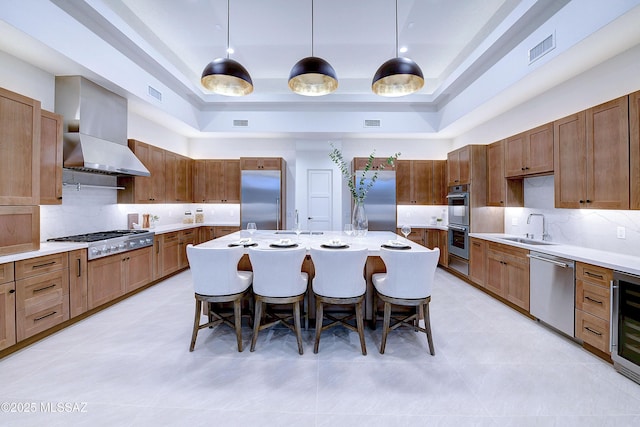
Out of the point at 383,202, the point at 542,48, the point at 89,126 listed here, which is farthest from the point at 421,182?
the point at 89,126

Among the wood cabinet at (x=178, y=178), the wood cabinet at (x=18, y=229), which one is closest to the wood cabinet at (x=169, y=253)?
the wood cabinet at (x=178, y=178)

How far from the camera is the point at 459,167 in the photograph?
4.93 m

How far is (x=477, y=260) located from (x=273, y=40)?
494 centimetres

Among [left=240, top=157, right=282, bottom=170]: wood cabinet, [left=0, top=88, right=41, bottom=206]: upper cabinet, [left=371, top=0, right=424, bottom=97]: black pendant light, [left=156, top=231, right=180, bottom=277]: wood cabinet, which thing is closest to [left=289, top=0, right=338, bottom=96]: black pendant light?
[left=371, top=0, right=424, bottom=97]: black pendant light

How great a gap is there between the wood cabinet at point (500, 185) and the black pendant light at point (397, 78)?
7.24ft

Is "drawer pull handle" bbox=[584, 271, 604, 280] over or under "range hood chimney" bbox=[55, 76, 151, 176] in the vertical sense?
under

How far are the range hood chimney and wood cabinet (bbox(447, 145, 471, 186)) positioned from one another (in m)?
5.48

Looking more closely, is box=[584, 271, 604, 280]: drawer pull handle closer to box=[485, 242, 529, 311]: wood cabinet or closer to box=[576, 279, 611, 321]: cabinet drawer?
box=[576, 279, 611, 321]: cabinet drawer

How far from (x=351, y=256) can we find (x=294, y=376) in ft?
3.55

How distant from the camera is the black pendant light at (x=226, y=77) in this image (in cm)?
270

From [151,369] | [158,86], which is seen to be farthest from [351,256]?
[158,86]

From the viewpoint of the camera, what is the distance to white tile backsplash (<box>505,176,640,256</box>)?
2.64m

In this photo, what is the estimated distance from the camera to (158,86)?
4.37 metres

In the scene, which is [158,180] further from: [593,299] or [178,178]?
[593,299]
